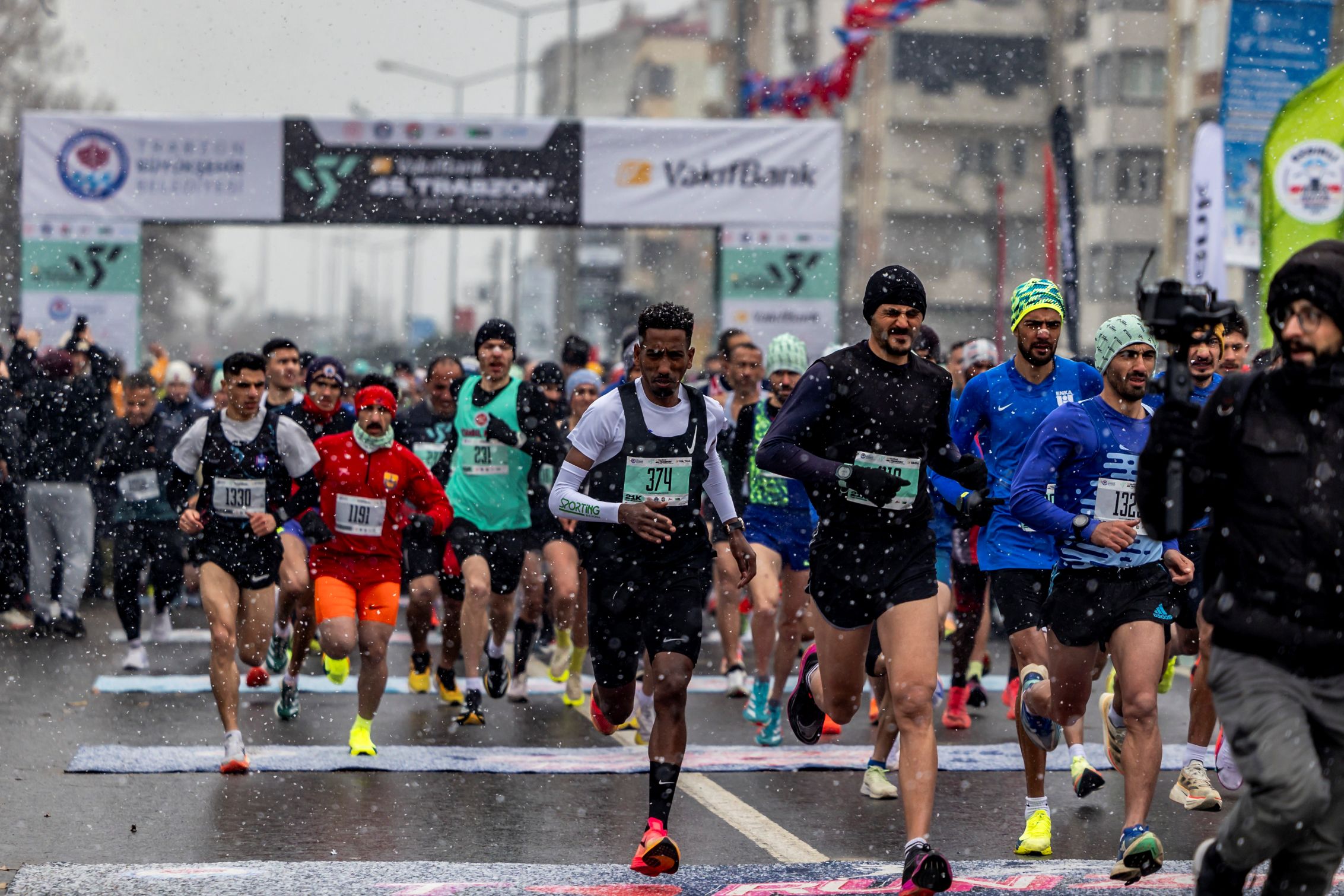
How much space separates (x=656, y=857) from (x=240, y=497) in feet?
12.3

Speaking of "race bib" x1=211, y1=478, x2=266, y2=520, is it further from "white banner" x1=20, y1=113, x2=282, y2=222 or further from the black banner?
"white banner" x1=20, y1=113, x2=282, y2=222

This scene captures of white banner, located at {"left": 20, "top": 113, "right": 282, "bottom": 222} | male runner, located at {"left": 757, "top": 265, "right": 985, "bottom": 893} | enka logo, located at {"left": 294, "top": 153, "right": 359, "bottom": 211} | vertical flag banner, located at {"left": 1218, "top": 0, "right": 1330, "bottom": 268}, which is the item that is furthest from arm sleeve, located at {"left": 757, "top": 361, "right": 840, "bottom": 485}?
white banner, located at {"left": 20, "top": 113, "right": 282, "bottom": 222}

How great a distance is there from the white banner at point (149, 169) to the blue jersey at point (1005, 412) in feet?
45.2

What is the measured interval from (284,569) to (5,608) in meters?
5.96

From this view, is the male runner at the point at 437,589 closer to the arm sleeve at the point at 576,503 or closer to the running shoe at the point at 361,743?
the running shoe at the point at 361,743

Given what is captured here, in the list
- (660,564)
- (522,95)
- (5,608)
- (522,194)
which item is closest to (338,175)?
(522,194)

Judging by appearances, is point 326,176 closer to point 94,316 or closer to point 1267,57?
point 94,316

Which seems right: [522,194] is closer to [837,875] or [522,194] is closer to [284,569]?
[284,569]

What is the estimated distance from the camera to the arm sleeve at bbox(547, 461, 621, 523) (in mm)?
7078

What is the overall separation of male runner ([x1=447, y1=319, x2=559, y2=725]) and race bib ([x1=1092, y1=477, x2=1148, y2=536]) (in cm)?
436

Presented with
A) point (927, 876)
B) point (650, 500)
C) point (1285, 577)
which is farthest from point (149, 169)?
point (1285, 577)

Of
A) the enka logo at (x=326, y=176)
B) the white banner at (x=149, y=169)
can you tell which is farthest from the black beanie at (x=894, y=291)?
the white banner at (x=149, y=169)

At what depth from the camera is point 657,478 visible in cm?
723

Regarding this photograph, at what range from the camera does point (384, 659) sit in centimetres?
928
